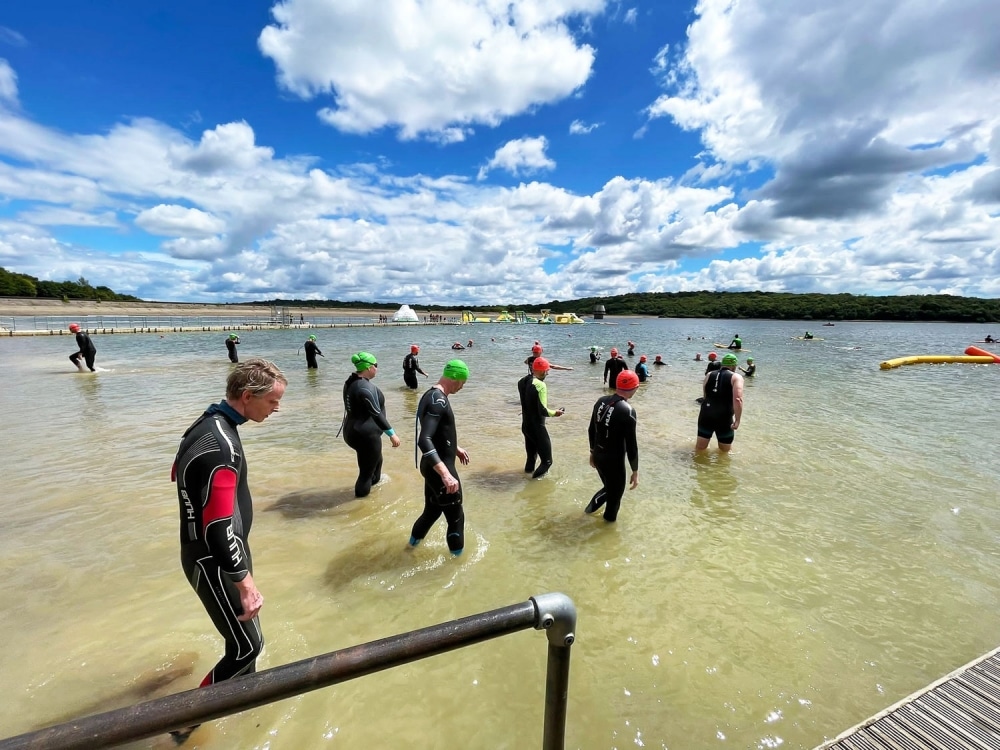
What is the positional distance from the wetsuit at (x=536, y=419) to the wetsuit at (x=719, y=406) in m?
3.39

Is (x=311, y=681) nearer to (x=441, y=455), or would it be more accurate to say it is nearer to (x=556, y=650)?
(x=556, y=650)

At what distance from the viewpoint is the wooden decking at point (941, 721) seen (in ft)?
9.47

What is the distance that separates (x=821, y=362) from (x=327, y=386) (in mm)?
30956

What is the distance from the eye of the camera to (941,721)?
3.05 meters

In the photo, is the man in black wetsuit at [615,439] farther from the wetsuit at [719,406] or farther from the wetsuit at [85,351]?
the wetsuit at [85,351]

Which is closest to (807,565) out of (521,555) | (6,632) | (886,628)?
(886,628)

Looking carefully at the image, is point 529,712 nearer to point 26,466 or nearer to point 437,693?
point 437,693

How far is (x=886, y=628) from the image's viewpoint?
4250mm

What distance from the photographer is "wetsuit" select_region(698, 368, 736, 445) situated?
8469 millimetres

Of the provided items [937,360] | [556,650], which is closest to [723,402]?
[556,650]

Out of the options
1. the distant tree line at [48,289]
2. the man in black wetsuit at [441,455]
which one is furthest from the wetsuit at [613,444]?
the distant tree line at [48,289]

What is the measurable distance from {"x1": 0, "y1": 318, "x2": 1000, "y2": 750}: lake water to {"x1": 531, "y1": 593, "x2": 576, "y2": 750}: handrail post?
1.56 m

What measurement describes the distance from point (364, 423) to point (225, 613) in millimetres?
3859

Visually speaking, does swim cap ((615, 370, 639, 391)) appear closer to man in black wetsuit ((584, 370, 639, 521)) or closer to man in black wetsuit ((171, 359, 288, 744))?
man in black wetsuit ((584, 370, 639, 521))
